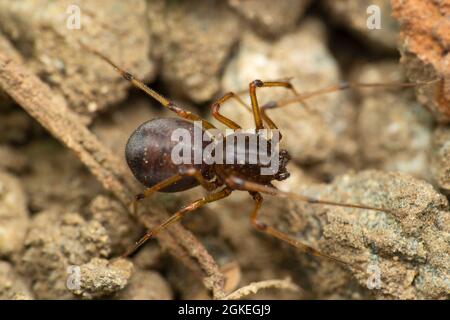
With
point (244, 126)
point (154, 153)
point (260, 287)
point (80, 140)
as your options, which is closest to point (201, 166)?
point (154, 153)

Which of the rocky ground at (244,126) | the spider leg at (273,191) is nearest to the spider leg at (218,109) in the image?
the rocky ground at (244,126)

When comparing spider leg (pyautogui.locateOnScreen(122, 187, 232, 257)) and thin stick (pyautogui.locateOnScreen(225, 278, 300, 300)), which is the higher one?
spider leg (pyautogui.locateOnScreen(122, 187, 232, 257))

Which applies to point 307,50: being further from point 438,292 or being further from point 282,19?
point 438,292

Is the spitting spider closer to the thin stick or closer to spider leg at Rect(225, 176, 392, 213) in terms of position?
spider leg at Rect(225, 176, 392, 213)

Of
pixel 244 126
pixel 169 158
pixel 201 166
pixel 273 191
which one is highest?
pixel 244 126

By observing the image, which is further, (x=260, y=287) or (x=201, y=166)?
(x=201, y=166)

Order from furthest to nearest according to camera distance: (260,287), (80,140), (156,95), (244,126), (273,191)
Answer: (244,126), (156,95), (80,140), (273,191), (260,287)

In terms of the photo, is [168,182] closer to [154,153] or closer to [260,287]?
[154,153]

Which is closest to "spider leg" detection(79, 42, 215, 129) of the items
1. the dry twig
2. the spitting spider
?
the spitting spider
